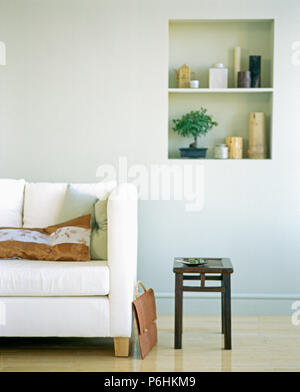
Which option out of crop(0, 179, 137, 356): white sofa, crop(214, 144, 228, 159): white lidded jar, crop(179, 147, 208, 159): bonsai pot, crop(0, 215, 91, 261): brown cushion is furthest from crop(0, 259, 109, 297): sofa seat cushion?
crop(214, 144, 228, 159): white lidded jar

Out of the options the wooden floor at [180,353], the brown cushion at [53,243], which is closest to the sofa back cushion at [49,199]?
the brown cushion at [53,243]

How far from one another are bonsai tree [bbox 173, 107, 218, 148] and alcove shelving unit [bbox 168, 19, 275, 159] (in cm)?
14

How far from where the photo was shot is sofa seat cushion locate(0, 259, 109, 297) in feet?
10.9

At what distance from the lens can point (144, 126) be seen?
14.2ft

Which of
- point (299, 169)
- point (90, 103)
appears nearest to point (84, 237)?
point (90, 103)

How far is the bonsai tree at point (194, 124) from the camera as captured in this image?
14.3 feet

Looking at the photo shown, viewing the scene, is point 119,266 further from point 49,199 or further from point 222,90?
point 222,90

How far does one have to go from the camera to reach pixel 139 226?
4355 millimetres

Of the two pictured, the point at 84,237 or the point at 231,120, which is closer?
the point at 84,237

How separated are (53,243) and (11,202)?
22.1 inches

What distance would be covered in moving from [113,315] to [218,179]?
1.44 m
